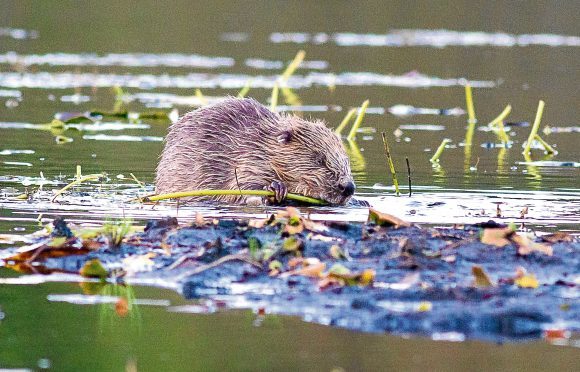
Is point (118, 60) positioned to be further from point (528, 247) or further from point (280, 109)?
point (528, 247)

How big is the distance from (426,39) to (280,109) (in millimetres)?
14163

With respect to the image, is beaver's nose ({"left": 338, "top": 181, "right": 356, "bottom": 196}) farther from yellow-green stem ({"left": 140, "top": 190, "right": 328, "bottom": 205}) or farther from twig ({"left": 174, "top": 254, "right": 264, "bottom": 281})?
twig ({"left": 174, "top": 254, "right": 264, "bottom": 281})

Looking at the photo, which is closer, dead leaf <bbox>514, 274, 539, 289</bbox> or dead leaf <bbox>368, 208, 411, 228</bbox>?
dead leaf <bbox>514, 274, 539, 289</bbox>

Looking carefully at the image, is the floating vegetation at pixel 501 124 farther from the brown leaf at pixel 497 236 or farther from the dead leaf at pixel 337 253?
the dead leaf at pixel 337 253

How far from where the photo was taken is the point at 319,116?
53.7 ft

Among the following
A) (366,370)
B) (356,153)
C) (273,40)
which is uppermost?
(273,40)

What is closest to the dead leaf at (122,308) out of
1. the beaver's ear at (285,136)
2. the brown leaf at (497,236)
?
the brown leaf at (497,236)

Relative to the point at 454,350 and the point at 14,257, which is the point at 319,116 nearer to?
the point at 14,257

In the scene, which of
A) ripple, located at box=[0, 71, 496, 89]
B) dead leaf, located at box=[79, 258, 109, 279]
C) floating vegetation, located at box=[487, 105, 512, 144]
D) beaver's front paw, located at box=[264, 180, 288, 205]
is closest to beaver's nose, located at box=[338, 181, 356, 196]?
beaver's front paw, located at box=[264, 180, 288, 205]

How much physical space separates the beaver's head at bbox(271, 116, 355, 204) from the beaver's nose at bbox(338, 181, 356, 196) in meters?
0.15

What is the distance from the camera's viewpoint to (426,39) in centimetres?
3034

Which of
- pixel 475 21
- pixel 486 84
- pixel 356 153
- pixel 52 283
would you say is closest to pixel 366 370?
pixel 52 283

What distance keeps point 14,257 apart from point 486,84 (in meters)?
14.9

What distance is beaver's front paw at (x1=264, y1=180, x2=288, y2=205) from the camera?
948cm
